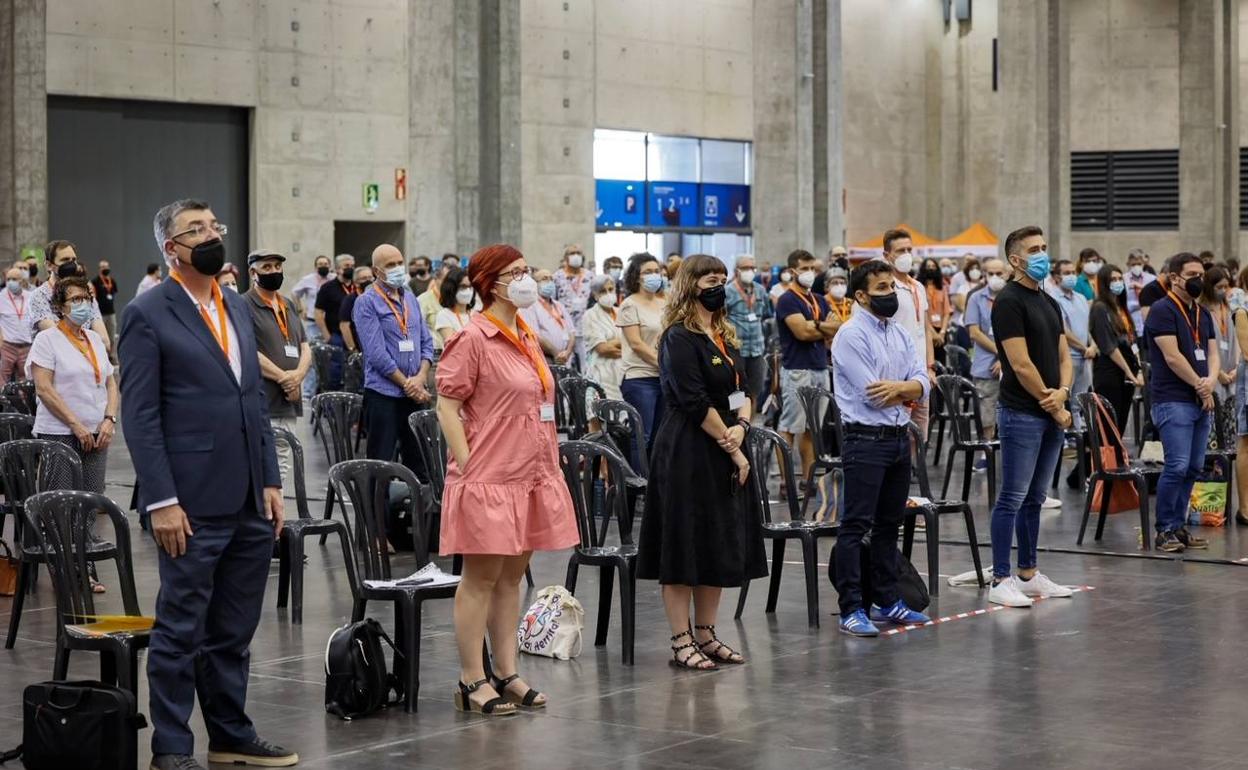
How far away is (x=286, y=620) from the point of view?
9.14 m

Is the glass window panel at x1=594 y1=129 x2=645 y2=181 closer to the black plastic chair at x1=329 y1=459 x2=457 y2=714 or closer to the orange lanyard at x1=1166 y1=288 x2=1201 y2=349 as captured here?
the orange lanyard at x1=1166 y1=288 x2=1201 y2=349

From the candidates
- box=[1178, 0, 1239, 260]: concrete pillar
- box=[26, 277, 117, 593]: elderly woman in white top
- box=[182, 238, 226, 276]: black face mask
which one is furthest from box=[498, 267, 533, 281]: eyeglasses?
box=[1178, 0, 1239, 260]: concrete pillar

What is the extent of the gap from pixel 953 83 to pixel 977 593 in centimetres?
3233

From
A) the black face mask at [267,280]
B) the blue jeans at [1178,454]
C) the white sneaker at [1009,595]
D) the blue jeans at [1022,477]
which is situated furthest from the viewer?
the blue jeans at [1178,454]

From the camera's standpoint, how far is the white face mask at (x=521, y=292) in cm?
699

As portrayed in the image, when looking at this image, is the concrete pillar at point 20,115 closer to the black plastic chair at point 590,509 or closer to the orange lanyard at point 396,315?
the orange lanyard at point 396,315

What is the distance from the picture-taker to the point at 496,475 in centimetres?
692

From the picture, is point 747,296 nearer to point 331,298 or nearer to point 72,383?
point 72,383

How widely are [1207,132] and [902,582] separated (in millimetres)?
28668

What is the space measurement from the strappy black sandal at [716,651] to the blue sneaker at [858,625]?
0.80 meters

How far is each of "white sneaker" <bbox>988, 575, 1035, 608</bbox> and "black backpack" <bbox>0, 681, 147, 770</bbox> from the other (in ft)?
15.7

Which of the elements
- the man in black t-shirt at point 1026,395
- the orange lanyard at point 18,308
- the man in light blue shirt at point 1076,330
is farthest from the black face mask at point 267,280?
the orange lanyard at point 18,308

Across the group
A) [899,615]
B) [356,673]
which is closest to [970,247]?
[899,615]

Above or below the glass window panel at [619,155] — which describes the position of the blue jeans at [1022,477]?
below
